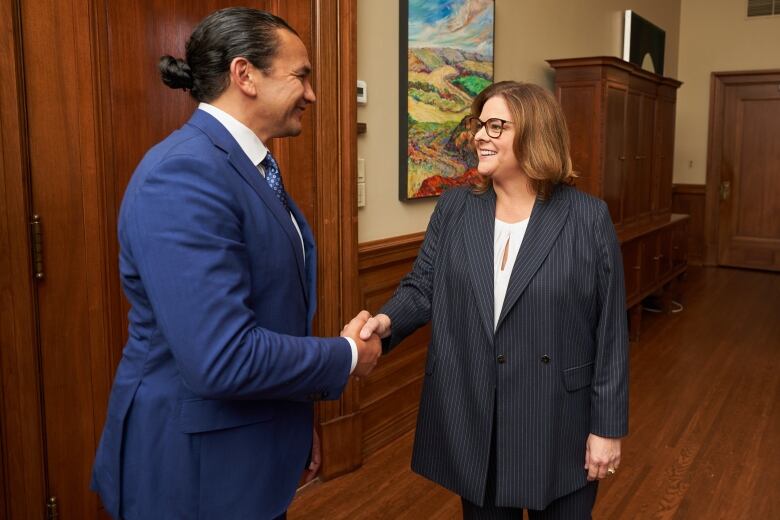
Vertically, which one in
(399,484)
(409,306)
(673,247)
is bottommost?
(399,484)

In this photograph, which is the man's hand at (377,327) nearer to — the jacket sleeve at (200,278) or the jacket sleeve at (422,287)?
the jacket sleeve at (422,287)

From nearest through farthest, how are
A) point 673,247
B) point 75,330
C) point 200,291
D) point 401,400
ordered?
1. point 200,291
2. point 75,330
3. point 401,400
4. point 673,247

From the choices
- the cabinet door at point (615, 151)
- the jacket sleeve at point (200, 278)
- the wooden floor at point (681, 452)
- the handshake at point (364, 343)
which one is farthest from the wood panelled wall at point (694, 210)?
the jacket sleeve at point (200, 278)

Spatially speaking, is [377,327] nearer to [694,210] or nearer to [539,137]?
[539,137]

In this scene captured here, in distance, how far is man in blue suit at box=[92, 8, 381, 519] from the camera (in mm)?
1245

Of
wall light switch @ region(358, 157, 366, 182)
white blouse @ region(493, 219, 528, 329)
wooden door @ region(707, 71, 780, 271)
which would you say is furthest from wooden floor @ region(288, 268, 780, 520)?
wooden door @ region(707, 71, 780, 271)

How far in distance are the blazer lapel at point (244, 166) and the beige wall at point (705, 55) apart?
371 inches

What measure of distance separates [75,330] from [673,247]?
6.42m

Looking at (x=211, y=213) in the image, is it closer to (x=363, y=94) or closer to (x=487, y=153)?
(x=487, y=153)

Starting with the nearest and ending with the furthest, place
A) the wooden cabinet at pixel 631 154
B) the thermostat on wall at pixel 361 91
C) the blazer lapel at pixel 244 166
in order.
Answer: the blazer lapel at pixel 244 166 < the thermostat on wall at pixel 361 91 < the wooden cabinet at pixel 631 154

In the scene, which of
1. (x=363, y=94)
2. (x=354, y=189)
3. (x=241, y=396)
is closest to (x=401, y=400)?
(x=354, y=189)

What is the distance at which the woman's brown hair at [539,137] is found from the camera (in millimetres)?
1886

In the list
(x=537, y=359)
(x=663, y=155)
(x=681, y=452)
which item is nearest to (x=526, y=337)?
(x=537, y=359)

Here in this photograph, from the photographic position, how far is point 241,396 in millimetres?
1304
